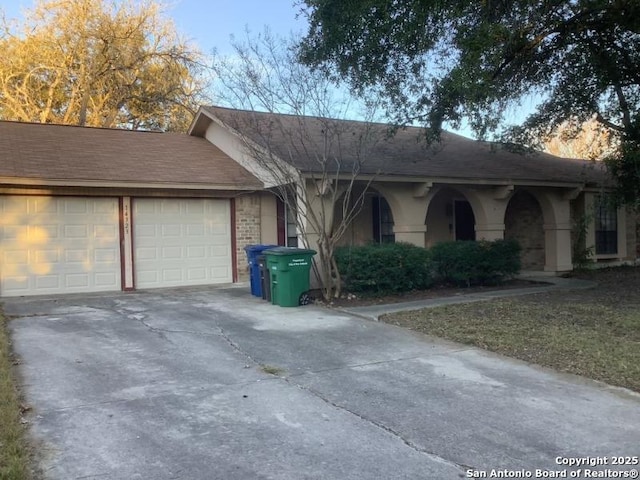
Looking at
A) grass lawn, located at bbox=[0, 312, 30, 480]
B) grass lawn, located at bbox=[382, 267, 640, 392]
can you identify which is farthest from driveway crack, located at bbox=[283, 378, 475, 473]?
grass lawn, located at bbox=[382, 267, 640, 392]

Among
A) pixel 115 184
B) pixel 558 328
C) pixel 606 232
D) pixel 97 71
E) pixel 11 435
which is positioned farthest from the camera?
pixel 97 71

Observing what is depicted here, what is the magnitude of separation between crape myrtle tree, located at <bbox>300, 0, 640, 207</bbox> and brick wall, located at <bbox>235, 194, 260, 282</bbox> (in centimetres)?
446

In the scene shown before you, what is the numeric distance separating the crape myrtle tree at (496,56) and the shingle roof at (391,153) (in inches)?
48.5

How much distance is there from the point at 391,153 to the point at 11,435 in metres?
11.6

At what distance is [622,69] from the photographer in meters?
11.2

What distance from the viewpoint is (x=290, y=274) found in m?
10.4

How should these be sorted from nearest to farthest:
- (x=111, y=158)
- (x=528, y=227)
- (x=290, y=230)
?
(x=111, y=158)
(x=290, y=230)
(x=528, y=227)

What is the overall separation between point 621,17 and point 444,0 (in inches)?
121

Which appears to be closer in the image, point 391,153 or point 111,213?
point 111,213

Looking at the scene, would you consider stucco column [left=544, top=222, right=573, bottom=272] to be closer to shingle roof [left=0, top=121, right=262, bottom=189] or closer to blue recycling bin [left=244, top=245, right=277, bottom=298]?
shingle roof [left=0, top=121, right=262, bottom=189]

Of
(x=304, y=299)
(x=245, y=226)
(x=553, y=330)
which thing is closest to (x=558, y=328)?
(x=553, y=330)

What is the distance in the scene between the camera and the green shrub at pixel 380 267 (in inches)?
446

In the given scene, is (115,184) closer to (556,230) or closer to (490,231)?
(490,231)

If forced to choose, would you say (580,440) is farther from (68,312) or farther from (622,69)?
(622,69)
